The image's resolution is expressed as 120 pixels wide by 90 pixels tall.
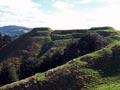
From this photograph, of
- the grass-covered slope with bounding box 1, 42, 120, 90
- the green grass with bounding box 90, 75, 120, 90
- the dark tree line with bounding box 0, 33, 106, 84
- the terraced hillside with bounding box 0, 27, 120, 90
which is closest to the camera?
the green grass with bounding box 90, 75, 120, 90

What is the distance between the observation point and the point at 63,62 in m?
75.6

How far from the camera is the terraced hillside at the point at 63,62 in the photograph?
4741cm

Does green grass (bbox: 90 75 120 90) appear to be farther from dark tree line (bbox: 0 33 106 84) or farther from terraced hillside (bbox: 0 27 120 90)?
dark tree line (bbox: 0 33 106 84)

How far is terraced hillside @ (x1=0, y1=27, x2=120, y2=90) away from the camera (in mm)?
47406

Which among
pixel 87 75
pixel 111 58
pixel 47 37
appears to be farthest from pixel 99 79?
pixel 47 37

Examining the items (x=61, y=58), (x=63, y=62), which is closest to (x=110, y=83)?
(x=63, y=62)

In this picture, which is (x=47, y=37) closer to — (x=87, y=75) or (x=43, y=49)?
(x=43, y=49)

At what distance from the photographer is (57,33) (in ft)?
440

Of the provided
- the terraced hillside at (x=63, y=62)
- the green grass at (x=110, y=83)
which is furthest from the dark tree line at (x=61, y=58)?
the green grass at (x=110, y=83)

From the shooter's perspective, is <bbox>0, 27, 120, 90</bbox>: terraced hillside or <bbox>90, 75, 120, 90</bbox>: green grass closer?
<bbox>90, 75, 120, 90</bbox>: green grass

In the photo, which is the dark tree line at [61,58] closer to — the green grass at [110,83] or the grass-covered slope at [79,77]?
the grass-covered slope at [79,77]

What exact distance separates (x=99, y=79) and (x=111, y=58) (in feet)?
24.2

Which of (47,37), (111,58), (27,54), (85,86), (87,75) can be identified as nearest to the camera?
(85,86)

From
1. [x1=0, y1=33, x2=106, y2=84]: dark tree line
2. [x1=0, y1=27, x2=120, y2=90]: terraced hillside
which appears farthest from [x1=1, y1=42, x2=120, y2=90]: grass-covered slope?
[x1=0, y1=33, x2=106, y2=84]: dark tree line
